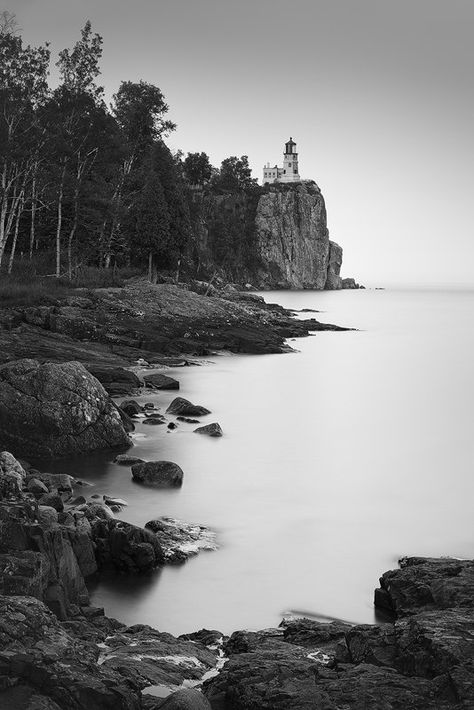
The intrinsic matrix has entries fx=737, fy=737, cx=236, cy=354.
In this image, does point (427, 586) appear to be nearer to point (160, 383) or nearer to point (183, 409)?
point (183, 409)

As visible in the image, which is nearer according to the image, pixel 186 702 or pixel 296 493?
pixel 186 702

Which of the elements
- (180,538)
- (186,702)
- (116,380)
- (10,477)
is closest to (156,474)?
(180,538)

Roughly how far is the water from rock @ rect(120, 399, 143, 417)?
1667 millimetres

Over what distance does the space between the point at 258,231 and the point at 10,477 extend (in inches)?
6980

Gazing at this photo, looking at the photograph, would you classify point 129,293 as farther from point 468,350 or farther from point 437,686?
point 437,686

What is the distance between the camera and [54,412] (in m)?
17.8

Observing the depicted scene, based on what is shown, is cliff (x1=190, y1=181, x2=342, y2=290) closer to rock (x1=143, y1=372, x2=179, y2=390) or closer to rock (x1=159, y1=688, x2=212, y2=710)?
rock (x1=143, y1=372, x2=179, y2=390)

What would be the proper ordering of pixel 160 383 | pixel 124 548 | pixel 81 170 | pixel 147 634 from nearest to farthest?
pixel 147 634 → pixel 124 548 → pixel 160 383 → pixel 81 170

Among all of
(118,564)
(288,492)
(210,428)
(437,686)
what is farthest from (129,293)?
(437,686)

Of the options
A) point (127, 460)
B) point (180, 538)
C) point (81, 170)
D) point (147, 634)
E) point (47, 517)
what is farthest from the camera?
point (81, 170)

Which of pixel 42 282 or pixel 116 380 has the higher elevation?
pixel 42 282

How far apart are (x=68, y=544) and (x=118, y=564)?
1685mm

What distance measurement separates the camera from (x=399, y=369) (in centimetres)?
4538

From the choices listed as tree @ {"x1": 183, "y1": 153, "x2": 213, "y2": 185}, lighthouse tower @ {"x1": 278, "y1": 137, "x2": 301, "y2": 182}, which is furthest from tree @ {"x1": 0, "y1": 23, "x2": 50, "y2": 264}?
lighthouse tower @ {"x1": 278, "y1": 137, "x2": 301, "y2": 182}
